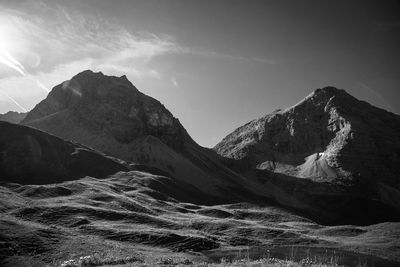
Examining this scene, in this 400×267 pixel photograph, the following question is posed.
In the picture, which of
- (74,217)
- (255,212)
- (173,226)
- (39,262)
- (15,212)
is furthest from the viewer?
(255,212)

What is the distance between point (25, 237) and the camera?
7050 cm

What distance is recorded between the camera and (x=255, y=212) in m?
191

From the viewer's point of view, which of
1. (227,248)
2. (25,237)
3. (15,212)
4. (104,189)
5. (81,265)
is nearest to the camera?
(81,265)

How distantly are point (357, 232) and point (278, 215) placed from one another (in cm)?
5187

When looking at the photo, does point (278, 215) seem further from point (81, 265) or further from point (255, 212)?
point (81, 265)

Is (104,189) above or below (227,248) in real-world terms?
above

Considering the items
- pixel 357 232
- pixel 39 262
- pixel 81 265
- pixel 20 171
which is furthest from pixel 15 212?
pixel 357 232

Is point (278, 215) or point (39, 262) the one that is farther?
point (278, 215)

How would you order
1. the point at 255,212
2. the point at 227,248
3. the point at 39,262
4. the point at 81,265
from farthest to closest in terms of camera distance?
the point at 255,212 → the point at 227,248 → the point at 39,262 → the point at 81,265

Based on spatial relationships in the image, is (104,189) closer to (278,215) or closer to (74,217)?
(74,217)

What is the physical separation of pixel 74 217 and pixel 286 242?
60145 mm

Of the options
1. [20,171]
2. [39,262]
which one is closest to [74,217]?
[39,262]

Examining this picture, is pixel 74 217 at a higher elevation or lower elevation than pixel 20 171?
lower

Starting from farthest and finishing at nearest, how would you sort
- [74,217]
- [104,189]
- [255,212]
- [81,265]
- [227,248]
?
1. [255,212]
2. [104,189]
3. [74,217]
4. [227,248]
5. [81,265]
